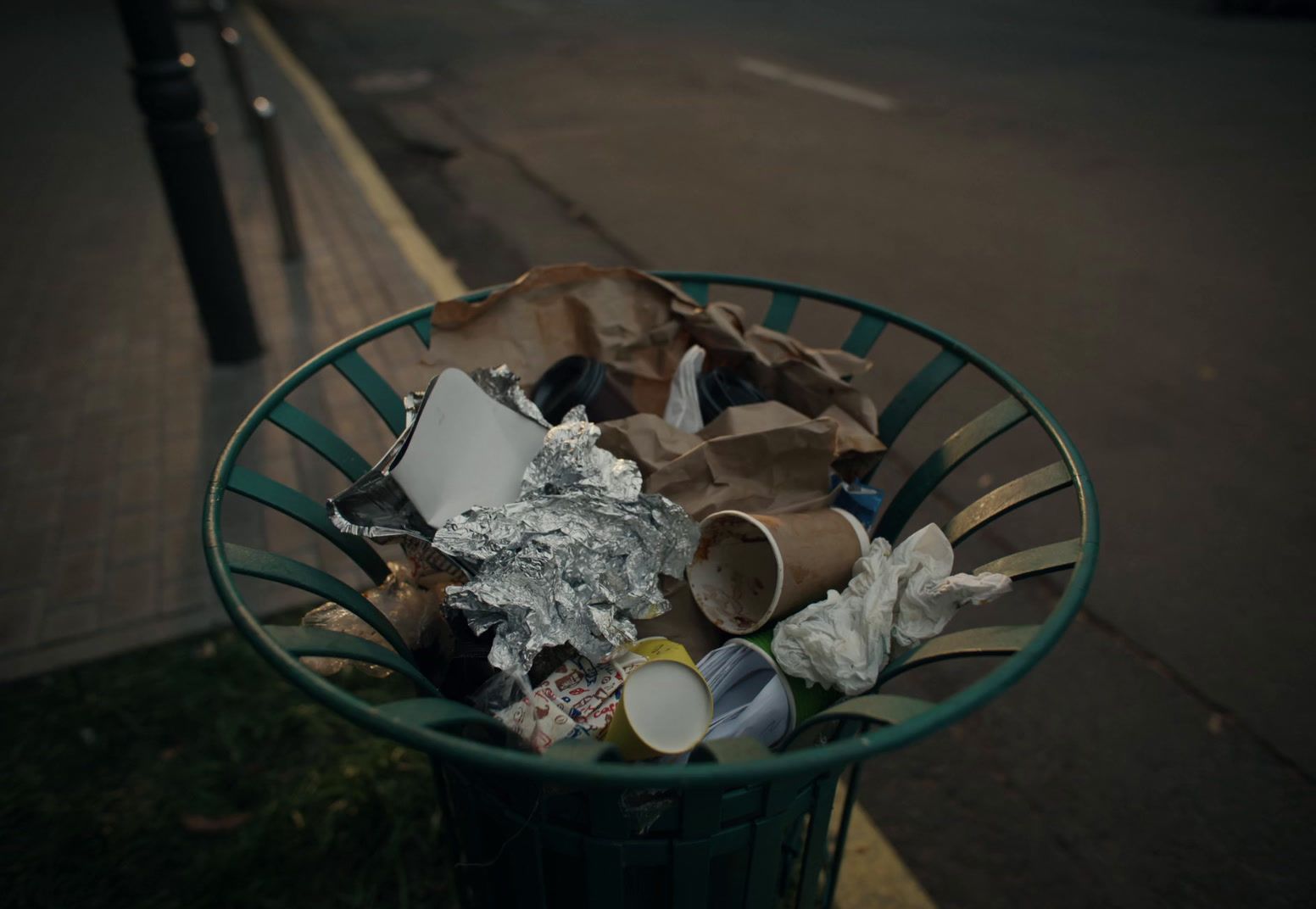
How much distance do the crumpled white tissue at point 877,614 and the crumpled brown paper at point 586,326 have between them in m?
0.56

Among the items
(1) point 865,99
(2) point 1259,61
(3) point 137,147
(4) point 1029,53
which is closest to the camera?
(3) point 137,147

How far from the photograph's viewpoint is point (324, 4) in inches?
536

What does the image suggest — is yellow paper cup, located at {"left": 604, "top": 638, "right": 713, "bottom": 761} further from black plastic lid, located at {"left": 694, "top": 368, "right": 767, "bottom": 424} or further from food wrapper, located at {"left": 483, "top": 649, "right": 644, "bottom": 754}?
black plastic lid, located at {"left": 694, "top": 368, "right": 767, "bottom": 424}

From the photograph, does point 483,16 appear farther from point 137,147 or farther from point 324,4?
point 137,147

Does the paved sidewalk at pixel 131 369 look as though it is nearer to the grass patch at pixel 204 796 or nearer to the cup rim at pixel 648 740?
the grass patch at pixel 204 796

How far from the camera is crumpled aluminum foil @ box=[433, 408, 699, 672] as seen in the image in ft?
3.85

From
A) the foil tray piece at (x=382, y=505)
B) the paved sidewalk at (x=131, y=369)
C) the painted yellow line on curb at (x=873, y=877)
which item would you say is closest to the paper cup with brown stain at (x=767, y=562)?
the foil tray piece at (x=382, y=505)

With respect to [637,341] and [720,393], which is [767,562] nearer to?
[720,393]

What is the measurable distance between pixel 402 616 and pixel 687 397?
0.60 metres

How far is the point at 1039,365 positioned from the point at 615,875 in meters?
3.37

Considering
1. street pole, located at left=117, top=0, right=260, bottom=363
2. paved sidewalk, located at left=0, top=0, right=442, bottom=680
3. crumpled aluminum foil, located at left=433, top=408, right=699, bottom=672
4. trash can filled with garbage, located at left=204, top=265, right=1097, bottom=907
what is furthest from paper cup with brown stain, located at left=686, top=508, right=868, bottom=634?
street pole, located at left=117, top=0, right=260, bottom=363

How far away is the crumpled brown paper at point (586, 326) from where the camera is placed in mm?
1534

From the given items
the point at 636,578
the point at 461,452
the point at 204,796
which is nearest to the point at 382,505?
the point at 461,452

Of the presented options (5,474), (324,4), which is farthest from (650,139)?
(324,4)
